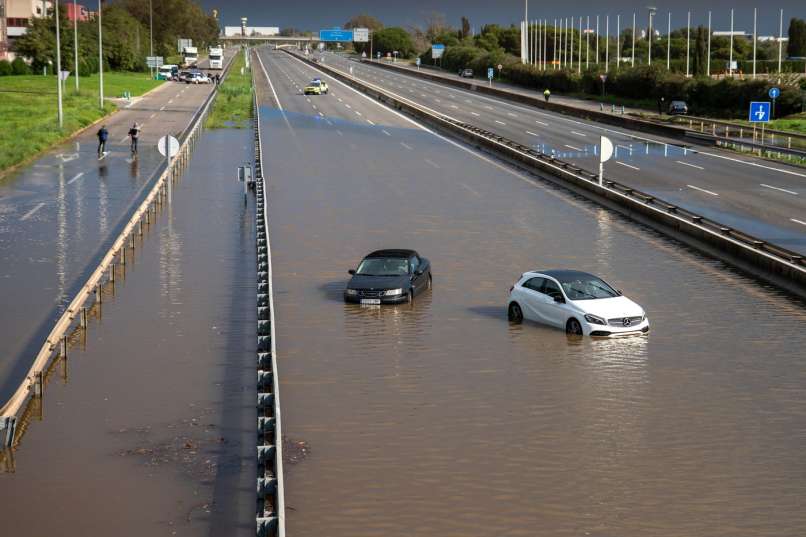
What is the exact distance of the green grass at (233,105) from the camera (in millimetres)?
82625

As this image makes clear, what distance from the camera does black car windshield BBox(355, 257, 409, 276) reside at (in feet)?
95.3

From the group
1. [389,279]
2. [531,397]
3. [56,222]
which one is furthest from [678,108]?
[531,397]

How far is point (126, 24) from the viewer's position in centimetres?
16450

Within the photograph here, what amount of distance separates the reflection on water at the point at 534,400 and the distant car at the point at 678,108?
5997 centimetres

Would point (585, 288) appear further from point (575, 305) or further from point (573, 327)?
point (573, 327)

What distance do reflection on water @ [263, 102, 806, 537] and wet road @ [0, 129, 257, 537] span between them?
934mm

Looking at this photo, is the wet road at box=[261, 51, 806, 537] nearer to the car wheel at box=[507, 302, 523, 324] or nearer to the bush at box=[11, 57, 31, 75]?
the car wheel at box=[507, 302, 523, 324]

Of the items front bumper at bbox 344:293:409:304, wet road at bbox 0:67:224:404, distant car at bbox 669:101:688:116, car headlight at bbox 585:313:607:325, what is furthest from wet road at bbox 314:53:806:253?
wet road at bbox 0:67:224:404

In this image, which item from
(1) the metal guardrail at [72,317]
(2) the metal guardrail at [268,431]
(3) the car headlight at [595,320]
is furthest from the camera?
(3) the car headlight at [595,320]

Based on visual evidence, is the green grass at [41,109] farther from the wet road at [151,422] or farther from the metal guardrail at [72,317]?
the wet road at [151,422]

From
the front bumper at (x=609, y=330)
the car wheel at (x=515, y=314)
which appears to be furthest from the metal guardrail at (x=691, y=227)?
the car wheel at (x=515, y=314)

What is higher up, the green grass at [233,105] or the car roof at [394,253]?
the green grass at [233,105]

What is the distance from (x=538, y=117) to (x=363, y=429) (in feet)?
254

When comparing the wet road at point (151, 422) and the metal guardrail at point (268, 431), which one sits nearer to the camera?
the metal guardrail at point (268, 431)
